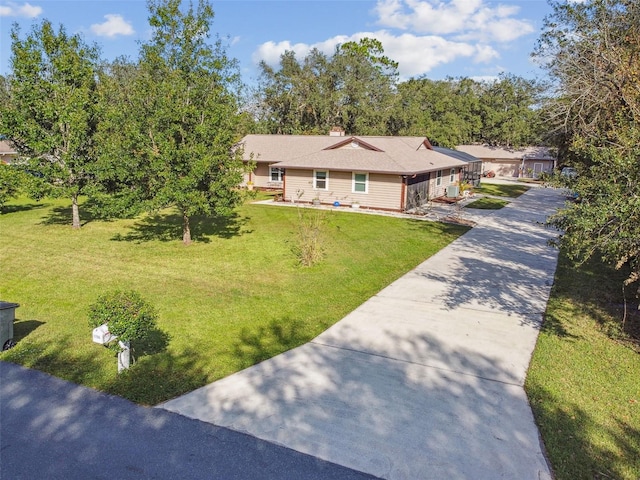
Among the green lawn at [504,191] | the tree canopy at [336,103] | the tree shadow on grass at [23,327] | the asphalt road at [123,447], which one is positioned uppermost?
the tree canopy at [336,103]

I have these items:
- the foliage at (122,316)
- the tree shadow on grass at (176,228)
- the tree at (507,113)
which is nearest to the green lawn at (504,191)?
the tree at (507,113)

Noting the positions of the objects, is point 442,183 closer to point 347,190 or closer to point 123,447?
point 347,190

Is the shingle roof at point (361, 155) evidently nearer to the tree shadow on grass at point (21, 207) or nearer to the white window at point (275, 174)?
the white window at point (275, 174)

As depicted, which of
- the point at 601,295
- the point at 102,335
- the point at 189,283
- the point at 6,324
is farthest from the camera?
the point at 189,283

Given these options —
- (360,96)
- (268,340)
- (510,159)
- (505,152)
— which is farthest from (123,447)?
(505,152)

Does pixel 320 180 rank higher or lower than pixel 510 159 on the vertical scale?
lower

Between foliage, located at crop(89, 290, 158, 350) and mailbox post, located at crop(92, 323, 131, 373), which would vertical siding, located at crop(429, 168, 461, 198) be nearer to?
foliage, located at crop(89, 290, 158, 350)

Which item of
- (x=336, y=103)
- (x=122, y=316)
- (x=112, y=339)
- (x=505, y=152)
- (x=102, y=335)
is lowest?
(x=112, y=339)
